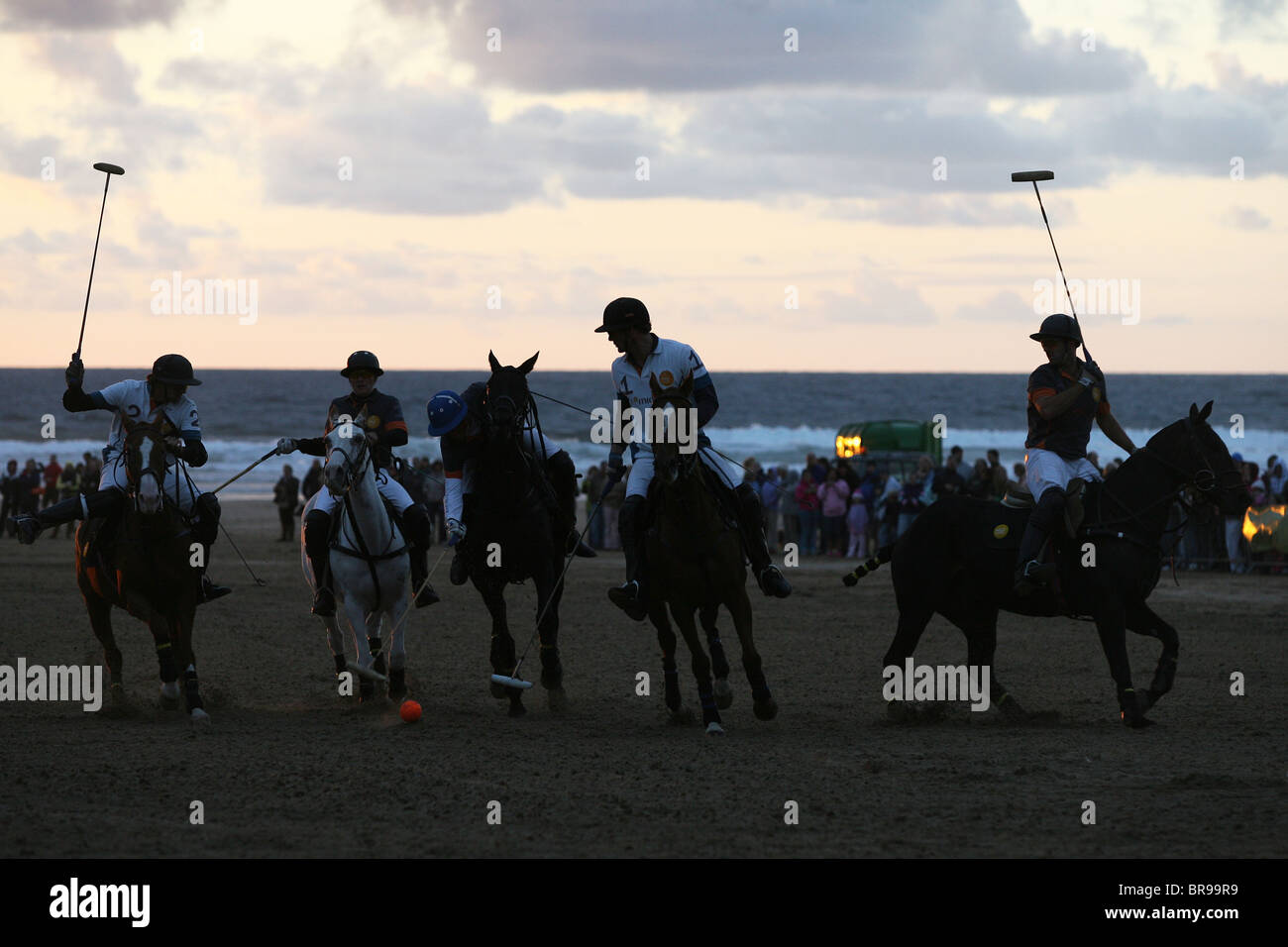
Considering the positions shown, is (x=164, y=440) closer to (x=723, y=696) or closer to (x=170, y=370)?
(x=170, y=370)

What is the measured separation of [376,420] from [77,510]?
2372 millimetres

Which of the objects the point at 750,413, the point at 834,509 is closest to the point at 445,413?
the point at 834,509

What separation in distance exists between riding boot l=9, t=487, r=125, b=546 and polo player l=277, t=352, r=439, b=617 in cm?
140

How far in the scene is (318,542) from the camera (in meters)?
13.8

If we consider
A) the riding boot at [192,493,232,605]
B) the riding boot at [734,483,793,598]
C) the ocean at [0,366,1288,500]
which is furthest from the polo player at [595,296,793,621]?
the ocean at [0,366,1288,500]

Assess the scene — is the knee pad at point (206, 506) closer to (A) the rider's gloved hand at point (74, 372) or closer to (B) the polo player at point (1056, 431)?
(A) the rider's gloved hand at point (74, 372)

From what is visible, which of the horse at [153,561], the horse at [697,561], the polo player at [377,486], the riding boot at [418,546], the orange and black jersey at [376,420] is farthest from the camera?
the riding boot at [418,546]

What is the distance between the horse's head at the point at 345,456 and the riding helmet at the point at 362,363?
69cm

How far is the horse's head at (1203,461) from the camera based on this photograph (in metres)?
12.7

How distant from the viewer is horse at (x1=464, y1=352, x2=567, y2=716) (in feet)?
43.5

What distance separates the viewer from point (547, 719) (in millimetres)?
13320

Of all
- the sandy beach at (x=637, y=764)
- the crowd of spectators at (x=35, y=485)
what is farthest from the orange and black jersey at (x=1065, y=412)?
the crowd of spectators at (x=35, y=485)

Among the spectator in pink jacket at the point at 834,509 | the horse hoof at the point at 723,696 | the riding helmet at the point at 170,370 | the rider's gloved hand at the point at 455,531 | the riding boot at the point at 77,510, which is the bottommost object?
the horse hoof at the point at 723,696
